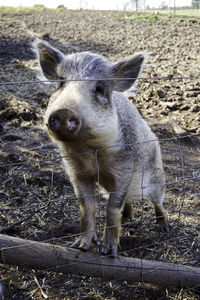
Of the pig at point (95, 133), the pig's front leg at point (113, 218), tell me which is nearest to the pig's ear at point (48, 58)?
the pig at point (95, 133)

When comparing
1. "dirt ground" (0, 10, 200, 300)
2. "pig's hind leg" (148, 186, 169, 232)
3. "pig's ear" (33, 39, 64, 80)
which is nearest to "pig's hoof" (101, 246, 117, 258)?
"dirt ground" (0, 10, 200, 300)

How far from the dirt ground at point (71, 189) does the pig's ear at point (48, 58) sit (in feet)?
2.59

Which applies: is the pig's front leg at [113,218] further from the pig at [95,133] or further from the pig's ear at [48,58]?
the pig's ear at [48,58]

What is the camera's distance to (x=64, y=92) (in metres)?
2.80

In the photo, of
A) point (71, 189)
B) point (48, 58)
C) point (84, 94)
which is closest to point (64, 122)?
point (84, 94)

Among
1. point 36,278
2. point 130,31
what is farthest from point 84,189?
point 130,31

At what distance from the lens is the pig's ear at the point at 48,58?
3375 mm

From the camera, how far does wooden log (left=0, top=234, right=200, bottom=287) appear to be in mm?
2760

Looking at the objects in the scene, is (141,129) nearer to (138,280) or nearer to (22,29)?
(138,280)

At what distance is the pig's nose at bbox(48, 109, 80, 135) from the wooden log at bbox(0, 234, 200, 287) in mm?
864

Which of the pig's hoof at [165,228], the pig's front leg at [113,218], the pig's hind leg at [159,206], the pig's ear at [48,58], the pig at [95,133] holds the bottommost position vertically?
the pig's hoof at [165,228]

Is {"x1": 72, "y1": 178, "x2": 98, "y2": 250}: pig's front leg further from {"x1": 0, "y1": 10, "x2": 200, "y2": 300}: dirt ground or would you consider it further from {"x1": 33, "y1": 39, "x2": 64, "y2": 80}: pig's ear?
{"x1": 33, "y1": 39, "x2": 64, "y2": 80}: pig's ear

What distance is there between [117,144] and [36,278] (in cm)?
126

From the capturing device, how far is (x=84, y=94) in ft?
9.32
